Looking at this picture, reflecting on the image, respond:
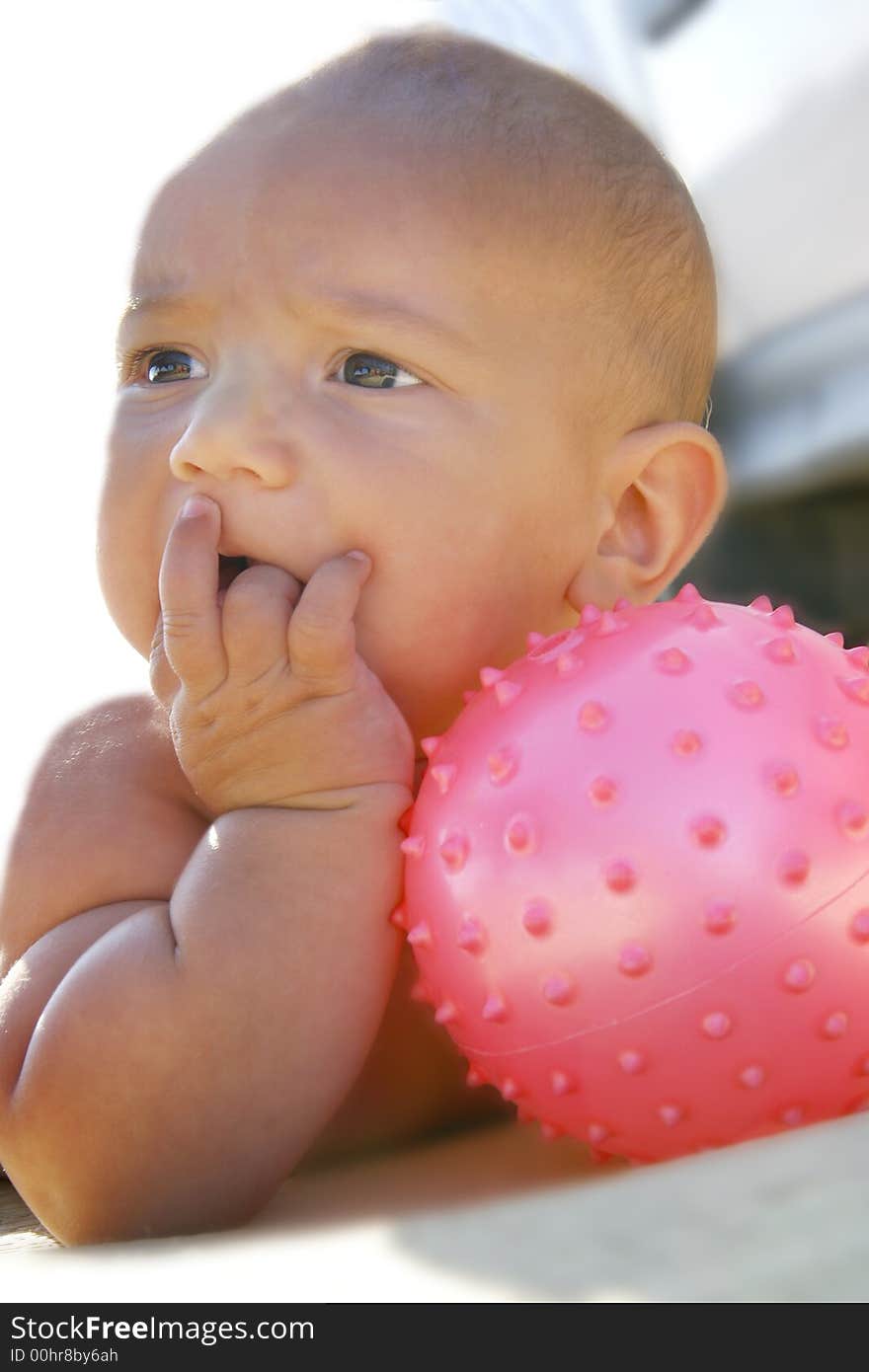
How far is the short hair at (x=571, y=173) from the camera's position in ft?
4.21

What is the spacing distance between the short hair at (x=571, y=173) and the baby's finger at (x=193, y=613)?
38cm

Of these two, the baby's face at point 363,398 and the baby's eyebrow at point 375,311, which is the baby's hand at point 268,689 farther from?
the baby's eyebrow at point 375,311

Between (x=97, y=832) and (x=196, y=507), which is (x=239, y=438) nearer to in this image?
(x=196, y=507)

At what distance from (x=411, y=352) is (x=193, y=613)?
275 millimetres

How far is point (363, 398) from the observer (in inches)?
48.1

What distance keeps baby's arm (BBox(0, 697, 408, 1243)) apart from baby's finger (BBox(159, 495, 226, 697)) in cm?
11

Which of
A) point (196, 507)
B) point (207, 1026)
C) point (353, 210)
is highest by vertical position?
point (353, 210)

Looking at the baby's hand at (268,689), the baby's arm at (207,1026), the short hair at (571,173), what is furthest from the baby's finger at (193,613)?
the short hair at (571,173)

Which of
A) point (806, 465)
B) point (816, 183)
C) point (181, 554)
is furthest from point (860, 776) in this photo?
point (806, 465)

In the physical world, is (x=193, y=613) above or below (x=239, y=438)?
below

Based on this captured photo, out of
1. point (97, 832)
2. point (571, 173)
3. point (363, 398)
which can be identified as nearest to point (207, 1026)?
point (97, 832)

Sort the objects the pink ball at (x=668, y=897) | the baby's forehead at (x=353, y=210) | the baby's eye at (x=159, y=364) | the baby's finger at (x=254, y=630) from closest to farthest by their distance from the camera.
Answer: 1. the pink ball at (x=668, y=897)
2. the baby's finger at (x=254, y=630)
3. the baby's forehead at (x=353, y=210)
4. the baby's eye at (x=159, y=364)

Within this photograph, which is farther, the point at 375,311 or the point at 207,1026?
the point at 375,311
